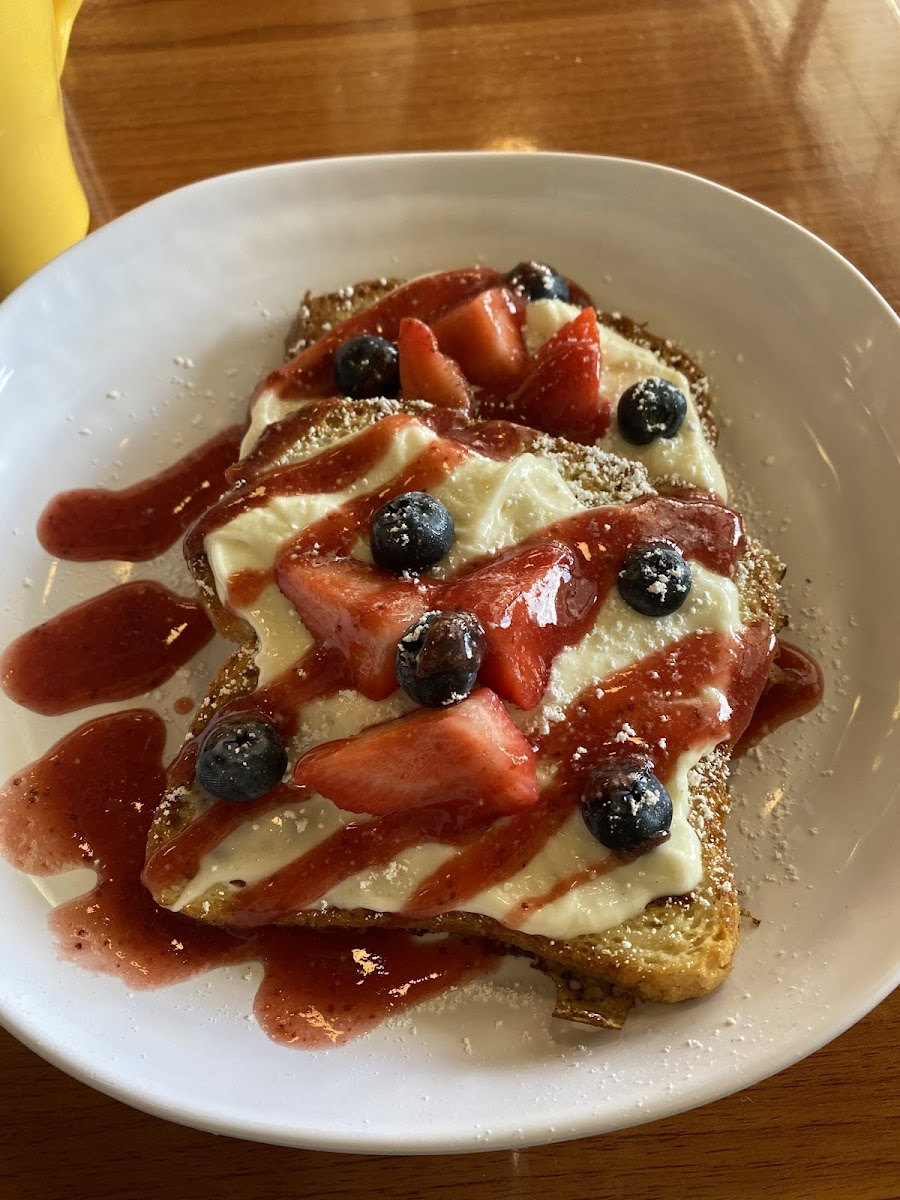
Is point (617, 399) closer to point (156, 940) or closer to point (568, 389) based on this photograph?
point (568, 389)

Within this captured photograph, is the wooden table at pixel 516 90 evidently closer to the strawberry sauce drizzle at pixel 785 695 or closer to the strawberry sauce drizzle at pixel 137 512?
the strawberry sauce drizzle at pixel 137 512

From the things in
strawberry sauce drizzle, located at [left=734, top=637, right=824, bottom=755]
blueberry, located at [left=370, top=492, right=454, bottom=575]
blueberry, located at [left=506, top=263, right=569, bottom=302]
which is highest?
blueberry, located at [left=506, top=263, right=569, bottom=302]

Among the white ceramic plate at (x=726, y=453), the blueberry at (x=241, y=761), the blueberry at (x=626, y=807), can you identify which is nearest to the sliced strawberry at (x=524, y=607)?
the blueberry at (x=626, y=807)

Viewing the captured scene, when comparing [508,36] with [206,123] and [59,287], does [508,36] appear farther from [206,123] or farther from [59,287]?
[59,287]

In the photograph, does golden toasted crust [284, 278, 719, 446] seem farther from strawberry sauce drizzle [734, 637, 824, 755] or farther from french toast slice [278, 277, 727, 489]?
strawberry sauce drizzle [734, 637, 824, 755]

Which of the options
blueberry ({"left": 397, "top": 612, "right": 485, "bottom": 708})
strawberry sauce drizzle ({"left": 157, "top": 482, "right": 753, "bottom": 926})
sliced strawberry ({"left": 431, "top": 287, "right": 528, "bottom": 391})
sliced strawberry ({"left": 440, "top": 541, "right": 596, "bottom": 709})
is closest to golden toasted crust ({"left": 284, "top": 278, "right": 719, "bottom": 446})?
sliced strawberry ({"left": 431, "top": 287, "right": 528, "bottom": 391})

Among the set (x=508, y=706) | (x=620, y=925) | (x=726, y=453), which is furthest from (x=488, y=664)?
(x=726, y=453)
